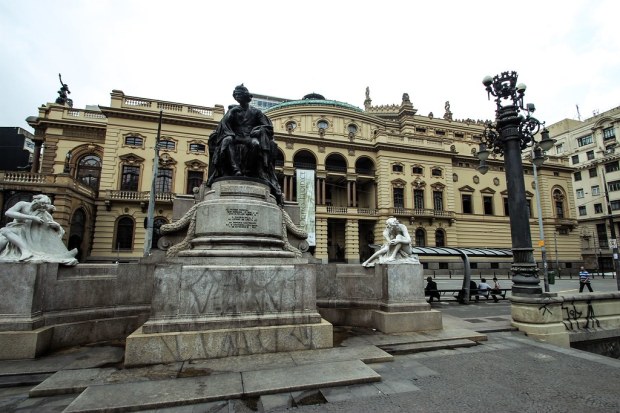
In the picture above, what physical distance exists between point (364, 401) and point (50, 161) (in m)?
37.2

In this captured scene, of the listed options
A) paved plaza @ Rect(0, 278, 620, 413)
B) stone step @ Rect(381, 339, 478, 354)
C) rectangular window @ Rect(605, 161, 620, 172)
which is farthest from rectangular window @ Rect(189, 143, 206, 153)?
rectangular window @ Rect(605, 161, 620, 172)

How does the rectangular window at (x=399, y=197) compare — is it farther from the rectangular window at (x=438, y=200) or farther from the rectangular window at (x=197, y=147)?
the rectangular window at (x=197, y=147)

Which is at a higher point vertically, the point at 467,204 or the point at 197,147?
the point at 197,147

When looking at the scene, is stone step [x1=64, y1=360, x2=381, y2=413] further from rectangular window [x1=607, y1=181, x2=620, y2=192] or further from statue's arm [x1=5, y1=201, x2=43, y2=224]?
rectangular window [x1=607, y1=181, x2=620, y2=192]

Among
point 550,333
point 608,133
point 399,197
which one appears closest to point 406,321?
point 550,333

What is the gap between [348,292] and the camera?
7.02m

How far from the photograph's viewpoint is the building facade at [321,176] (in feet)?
93.0

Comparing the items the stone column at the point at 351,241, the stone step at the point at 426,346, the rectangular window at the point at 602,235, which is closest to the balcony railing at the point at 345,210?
the stone column at the point at 351,241

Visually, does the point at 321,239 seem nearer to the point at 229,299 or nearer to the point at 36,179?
the point at 36,179

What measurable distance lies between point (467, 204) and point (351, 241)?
1834 centimetres

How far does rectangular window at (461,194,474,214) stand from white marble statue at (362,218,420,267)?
39248mm

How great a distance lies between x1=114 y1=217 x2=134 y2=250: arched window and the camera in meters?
28.6

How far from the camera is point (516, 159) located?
831cm

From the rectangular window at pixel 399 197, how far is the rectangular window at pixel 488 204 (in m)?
12.8
